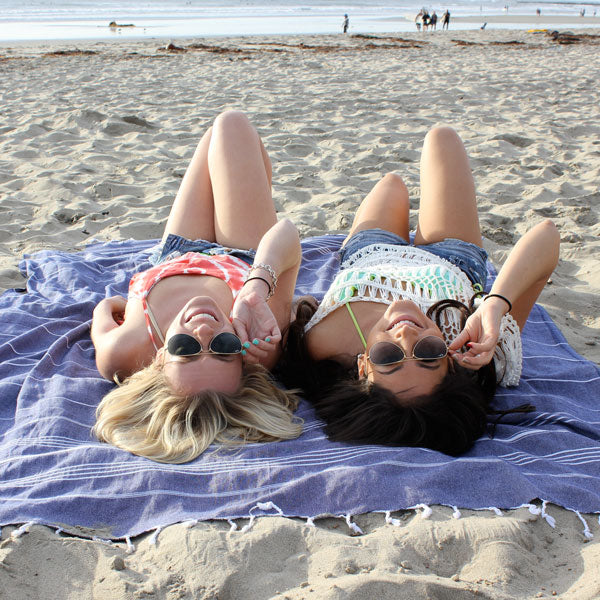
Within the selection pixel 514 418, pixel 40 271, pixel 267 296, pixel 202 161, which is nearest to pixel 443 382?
pixel 514 418

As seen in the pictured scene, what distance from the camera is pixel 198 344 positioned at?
2.26 m

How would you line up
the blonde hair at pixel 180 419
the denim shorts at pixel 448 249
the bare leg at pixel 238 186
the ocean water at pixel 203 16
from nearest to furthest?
the blonde hair at pixel 180 419
the denim shorts at pixel 448 249
the bare leg at pixel 238 186
the ocean water at pixel 203 16

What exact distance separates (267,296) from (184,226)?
114 cm

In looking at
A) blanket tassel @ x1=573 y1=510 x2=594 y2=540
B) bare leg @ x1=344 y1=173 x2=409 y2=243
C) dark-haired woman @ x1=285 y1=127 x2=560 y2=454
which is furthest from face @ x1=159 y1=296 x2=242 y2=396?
bare leg @ x1=344 y1=173 x2=409 y2=243

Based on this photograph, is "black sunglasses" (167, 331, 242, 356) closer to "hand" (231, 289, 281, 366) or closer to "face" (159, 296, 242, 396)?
"face" (159, 296, 242, 396)

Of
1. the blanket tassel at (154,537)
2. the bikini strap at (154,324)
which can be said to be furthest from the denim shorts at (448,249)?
the blanket tassel at (154,537)

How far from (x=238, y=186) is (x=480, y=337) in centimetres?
166

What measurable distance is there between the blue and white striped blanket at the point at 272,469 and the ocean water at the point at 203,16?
19.0m

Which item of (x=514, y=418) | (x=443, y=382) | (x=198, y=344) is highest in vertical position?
(x=198, y=344)

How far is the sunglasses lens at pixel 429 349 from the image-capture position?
7.43ft

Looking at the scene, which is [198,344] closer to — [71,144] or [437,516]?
[437,516]

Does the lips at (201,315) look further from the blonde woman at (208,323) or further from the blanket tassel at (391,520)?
the blanket tassel at (391,520)

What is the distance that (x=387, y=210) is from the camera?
3.67 m

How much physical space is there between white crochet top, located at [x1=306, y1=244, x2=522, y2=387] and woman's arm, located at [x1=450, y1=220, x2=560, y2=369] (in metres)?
0.10
